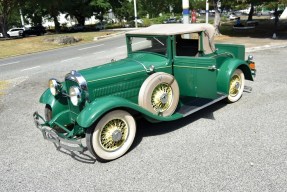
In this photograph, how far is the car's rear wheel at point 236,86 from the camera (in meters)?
6.57

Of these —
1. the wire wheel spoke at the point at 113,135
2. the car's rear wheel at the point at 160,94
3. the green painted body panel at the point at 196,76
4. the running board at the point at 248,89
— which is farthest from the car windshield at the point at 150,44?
the running board at the point at 248,89

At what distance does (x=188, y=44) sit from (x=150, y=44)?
973 millimetres

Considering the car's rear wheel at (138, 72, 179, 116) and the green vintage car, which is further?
the car's rear wheel at (138, 72, 179, 116)

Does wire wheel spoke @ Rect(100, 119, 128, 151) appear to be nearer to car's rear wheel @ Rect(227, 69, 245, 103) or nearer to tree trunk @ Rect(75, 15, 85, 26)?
car's rear wheel @ Rect(227, 69, 245, 103)

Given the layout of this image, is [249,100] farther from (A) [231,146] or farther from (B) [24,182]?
(B) [24,182]

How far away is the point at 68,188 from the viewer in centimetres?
385

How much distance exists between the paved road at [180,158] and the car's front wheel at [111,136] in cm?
16

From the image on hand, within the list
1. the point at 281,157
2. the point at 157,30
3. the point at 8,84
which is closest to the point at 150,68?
A: the point at 157,30

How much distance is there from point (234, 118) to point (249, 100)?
124 cm

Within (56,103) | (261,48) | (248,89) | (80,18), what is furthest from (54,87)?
(80,18)

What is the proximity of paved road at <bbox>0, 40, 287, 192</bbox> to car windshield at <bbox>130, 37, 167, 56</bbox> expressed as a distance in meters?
1.54

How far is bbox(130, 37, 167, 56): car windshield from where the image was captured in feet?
17.6

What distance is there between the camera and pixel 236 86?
6672 millimetres

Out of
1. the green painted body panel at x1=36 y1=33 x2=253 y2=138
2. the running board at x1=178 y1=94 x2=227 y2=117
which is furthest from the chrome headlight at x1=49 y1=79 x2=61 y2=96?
the running board at x1=178 y1=94 x2=227 y2=117
